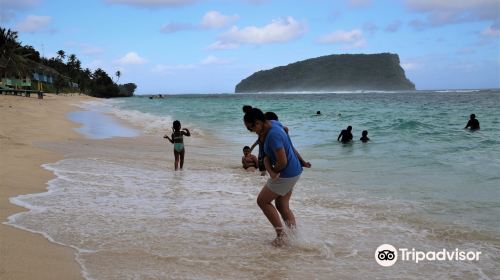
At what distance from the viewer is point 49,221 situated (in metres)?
5.41

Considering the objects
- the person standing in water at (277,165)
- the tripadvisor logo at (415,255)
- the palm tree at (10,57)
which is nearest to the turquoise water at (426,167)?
the tripadvisor logo at (415,255)

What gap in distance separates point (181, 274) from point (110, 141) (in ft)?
39.8

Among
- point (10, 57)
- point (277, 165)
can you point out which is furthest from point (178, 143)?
point (10, 57)

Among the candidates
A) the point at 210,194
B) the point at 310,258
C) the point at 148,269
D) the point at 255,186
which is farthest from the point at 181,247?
the point at 255,186

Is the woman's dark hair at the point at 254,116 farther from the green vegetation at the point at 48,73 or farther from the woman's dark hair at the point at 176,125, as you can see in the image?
the green vegetation at the point at 48,73

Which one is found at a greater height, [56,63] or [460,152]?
[56,63]

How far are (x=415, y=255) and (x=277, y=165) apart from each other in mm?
1795

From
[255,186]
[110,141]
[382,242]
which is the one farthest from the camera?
[110,141]

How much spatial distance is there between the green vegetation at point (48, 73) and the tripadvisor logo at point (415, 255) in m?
53.2

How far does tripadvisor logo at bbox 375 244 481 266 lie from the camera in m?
4.67

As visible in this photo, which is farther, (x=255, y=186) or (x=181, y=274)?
(x=255, y=186)

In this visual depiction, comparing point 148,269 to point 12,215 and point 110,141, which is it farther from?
point 110,141

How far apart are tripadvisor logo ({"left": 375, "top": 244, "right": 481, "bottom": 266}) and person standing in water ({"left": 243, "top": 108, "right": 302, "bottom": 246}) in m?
1.01

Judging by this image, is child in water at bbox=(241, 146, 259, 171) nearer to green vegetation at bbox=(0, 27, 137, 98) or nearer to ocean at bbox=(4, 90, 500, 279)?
ocean at bbox=(4, 90, 500, 279)
